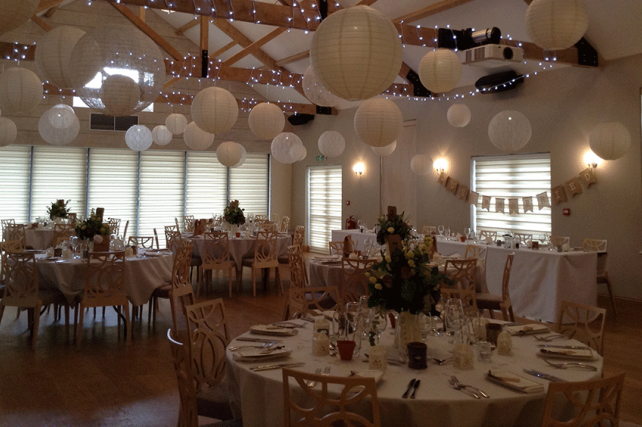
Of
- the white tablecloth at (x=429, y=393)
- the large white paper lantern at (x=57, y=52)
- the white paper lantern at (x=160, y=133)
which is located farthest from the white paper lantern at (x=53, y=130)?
the white tablecloth at (x=429, y=393)

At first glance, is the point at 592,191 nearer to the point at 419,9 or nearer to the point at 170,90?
the point at 419,9

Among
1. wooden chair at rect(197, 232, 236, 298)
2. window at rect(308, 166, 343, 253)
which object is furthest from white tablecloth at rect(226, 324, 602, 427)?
window at rect(308, 166, 343, 253)

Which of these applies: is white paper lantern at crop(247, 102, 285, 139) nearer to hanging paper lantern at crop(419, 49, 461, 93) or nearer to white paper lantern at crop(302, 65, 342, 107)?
white paper lantern at crop(302, 65, 342, 107)

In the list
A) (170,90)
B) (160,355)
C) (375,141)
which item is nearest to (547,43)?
(375,141)

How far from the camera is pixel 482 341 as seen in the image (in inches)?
117

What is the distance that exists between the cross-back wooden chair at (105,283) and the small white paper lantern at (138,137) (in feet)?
19.1

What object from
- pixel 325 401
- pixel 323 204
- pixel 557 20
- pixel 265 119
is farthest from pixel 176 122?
pixel 325 401

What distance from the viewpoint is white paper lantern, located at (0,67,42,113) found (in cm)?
517

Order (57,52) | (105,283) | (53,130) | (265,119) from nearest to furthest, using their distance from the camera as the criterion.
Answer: (57,52)
(105,283)
(265,119)
(53,130)

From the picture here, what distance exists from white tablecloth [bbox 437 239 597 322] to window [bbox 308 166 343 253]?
23.9 ft

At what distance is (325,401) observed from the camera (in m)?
2.18

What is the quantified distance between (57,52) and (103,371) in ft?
9.38

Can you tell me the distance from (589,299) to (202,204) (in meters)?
11.0

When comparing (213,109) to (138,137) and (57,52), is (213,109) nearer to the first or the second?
(57,52)
